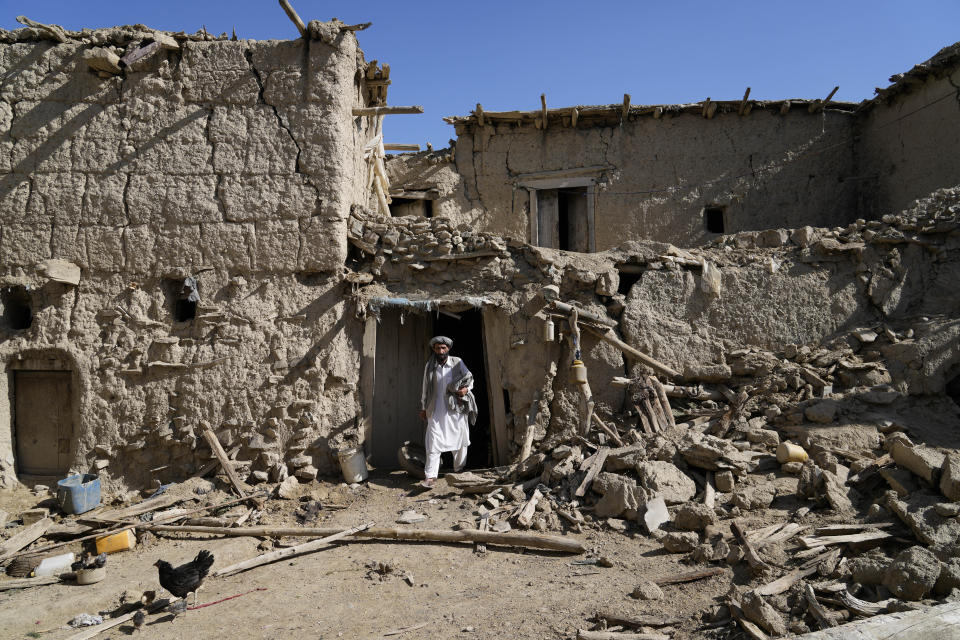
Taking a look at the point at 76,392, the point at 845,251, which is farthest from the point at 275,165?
the point at 845,251

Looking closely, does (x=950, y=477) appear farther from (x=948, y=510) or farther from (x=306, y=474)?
(x=306, y=474)

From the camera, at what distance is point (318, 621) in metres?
3.65

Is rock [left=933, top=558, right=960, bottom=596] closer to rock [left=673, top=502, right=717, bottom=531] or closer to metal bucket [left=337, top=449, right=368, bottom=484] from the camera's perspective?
rock [left=673, top=502, right=717, bottom=531]

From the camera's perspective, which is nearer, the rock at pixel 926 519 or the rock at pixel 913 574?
the rock at pixel 913 574

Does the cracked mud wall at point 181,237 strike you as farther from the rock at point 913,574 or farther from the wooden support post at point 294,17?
the rock at point 913,574

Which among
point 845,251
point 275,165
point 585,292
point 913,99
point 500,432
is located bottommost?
point 500,432

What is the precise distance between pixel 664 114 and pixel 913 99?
131 inches

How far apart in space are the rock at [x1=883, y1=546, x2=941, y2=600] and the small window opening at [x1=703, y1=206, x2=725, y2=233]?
693 centimetres

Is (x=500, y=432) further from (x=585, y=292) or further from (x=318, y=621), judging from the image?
(x=318, y=621)

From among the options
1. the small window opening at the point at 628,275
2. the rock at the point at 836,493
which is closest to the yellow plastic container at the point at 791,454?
the rock at the point at 836,493

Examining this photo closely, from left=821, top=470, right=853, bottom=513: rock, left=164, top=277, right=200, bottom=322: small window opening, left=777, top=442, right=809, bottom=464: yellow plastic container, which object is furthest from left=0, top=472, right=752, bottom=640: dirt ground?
left=164, top=277, right=200, bottom=322: small window opening

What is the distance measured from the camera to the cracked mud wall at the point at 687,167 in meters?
9.17

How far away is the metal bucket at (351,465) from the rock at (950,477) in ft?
15.8

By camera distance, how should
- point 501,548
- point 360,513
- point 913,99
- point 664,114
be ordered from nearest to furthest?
point 501,548, point 360,513, point 913,99, point 664,114
